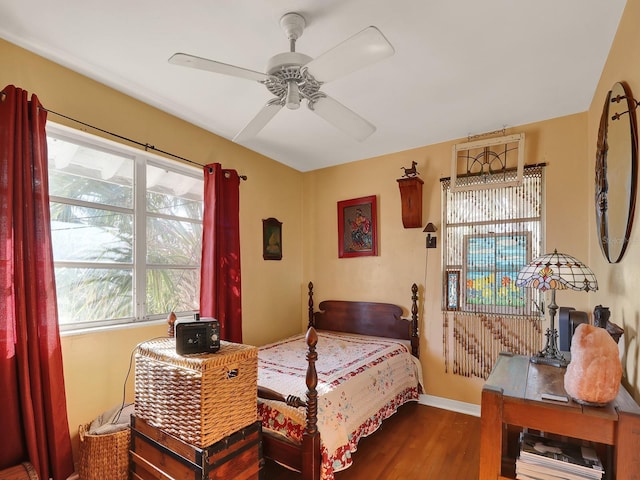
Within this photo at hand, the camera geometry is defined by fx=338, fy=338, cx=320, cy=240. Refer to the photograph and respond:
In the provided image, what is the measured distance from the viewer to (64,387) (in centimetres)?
192

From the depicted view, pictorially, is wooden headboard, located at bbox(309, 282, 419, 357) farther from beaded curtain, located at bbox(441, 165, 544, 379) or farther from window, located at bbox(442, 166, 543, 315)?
window, located at bbox(442, 166, 543, 315)

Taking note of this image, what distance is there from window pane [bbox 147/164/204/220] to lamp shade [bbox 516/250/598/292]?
8.34ft

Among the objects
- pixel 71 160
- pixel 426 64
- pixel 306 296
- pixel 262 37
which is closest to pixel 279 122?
pixel 262 37

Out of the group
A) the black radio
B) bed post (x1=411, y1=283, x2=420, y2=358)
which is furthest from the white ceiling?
bed post (x1=411, y1=283, x2=420, y2=358)

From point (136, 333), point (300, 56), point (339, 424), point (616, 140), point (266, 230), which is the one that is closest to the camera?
point (300, 56)

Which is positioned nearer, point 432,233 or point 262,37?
point 262,37

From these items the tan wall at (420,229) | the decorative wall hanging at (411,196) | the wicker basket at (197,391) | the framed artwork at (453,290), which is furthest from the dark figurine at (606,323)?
the decorative wall hanging at (411,196)

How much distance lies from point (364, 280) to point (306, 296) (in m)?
0.83

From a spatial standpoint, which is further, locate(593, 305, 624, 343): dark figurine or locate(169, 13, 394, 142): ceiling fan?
locate(593, 305, 624, 343): dark figurine

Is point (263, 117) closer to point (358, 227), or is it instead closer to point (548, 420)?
point (548, 420)

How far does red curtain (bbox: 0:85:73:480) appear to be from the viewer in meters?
1.72

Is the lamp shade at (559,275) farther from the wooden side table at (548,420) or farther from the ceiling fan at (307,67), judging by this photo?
the ceiling fan at (307,67)

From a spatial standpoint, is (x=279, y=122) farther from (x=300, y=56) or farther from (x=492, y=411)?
(x=492, y=411)

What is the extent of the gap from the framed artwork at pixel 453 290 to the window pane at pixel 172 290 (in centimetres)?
231
